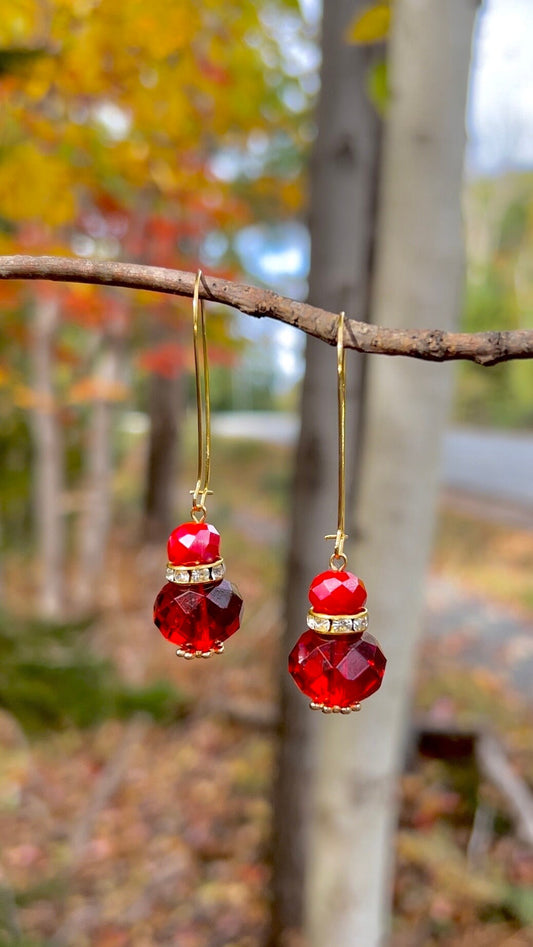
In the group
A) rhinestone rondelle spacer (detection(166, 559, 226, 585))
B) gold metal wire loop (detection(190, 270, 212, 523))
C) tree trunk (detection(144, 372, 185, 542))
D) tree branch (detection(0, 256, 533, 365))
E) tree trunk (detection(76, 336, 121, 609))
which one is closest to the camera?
tree branch (detection(0, 256, 533, 365))

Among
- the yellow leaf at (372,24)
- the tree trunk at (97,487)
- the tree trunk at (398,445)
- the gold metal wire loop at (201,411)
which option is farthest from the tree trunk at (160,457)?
the gold metal wire loop at (201,411)

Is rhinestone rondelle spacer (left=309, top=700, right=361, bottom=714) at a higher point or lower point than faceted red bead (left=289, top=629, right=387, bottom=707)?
lower

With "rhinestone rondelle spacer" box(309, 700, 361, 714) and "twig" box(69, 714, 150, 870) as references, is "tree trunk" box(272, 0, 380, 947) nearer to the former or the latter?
"twig" box(69, 714, 150, 870)

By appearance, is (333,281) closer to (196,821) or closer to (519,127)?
(196,821)

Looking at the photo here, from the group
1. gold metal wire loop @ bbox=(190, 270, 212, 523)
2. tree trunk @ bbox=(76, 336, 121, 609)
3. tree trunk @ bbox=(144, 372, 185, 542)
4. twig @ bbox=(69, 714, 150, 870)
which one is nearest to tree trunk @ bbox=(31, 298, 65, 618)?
tree trunk @ bbox=(76, 336, 121, 609)

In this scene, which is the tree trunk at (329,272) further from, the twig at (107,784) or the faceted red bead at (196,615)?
the faceted red bead at (196,615)

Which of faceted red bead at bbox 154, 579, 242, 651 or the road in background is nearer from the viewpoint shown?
faceted red bead at bbox 154, 579, 242, 651

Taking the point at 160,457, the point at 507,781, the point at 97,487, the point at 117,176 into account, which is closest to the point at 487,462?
the point at 160,457

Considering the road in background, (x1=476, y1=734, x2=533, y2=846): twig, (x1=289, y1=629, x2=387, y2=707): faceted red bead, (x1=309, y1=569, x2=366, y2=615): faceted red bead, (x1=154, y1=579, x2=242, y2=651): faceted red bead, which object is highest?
(x1=309, y1=569, x2=366, y2=615): faceted red bead
